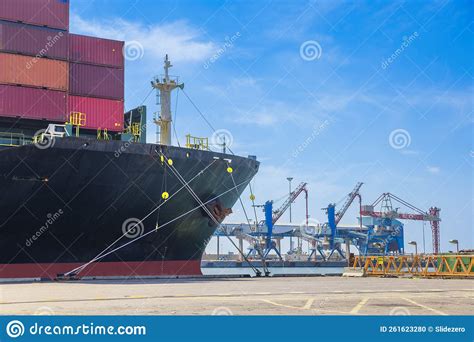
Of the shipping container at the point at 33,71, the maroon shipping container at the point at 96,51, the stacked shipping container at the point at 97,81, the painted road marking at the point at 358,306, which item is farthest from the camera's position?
the maroon shipping container at the point at 96,51

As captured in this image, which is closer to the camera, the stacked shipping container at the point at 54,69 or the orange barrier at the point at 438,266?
the stacked shipping container at the point at 54,69

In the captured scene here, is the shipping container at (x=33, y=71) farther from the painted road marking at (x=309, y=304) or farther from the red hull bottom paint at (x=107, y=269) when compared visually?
the painted road marking at (x=309, y=304)

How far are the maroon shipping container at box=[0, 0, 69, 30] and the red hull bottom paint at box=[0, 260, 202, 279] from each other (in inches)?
433

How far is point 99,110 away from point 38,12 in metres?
5.32

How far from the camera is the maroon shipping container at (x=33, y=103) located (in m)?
25.4

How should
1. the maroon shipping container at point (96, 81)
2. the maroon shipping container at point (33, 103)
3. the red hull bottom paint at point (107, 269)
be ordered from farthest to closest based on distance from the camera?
the maroon shipping container at point (96, 81) < the maroon shipping container at point (33, 103) < the red hull bottom paint at point (107, 269)

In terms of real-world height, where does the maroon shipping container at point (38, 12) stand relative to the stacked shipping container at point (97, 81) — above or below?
above

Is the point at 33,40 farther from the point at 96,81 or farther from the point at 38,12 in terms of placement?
the point at 96,81

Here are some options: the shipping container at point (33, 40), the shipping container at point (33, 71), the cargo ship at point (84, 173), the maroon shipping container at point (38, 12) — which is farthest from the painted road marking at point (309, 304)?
the maroon shipping container at point (38, 12)

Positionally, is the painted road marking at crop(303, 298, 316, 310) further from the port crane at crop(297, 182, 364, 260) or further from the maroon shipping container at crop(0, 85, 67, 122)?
the port crane at crop(297, 182, 364, 260)

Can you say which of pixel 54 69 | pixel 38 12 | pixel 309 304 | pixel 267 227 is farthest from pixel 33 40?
pixel 267 227

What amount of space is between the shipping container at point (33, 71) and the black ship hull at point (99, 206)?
428 centimetres
